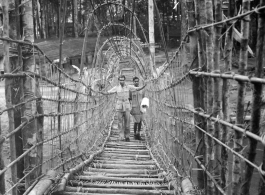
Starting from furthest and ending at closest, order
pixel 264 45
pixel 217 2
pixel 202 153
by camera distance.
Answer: pixel 202 153 < pixel 217 2 < pixel 264 45

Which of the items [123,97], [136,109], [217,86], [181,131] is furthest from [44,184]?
[136,109]

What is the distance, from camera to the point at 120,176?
3.18m

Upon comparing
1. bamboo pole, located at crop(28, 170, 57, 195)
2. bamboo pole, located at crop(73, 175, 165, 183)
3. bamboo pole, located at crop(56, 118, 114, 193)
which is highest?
bamboo pole, located at crop(28, 170, 57, 195)

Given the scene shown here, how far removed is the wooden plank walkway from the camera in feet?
8.75

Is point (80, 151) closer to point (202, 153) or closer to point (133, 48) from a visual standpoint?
point (202, 153)

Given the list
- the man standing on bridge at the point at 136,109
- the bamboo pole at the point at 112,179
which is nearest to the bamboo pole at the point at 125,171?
the bamboo pole at the point at 112,179

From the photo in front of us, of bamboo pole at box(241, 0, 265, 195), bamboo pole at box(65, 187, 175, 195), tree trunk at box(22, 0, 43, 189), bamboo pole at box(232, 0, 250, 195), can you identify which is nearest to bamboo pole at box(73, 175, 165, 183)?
bamboo pole at box(65, 187, 175, 195)

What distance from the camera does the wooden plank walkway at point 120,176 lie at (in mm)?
2666

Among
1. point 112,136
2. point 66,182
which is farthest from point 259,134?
point 112,136

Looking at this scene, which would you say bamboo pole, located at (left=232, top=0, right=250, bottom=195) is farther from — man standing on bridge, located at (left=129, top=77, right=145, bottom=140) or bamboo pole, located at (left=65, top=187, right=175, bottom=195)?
man standing on bridge, located at (left=129, top=77, right=145, bottom=140)

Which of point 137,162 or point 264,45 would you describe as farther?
point 137,162

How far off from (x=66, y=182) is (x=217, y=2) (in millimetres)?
1826

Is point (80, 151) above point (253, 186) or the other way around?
above

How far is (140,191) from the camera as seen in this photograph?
263 centimetres
